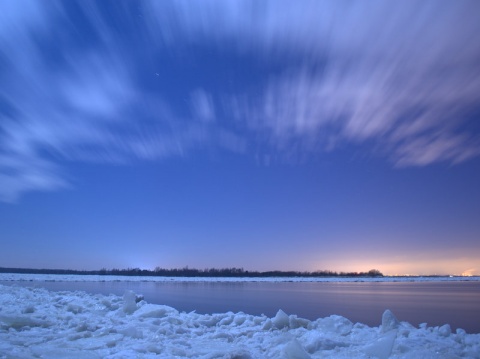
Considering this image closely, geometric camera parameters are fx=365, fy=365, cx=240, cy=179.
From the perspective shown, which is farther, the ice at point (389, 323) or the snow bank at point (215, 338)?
the ice at point (389, 323)

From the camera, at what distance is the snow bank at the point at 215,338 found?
19.8 feet

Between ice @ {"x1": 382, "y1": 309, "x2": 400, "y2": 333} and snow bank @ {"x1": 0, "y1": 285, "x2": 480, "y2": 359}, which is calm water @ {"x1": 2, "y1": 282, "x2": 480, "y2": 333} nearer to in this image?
ice @ {"x1": 382, "y1": 309, "x2": 400, "y2": 333}

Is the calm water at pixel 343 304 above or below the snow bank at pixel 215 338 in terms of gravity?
above

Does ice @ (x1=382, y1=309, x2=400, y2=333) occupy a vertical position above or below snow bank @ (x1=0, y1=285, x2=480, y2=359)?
above

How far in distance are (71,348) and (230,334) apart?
348 centimetres

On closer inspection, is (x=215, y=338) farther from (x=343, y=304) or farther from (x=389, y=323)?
(x=343, y=304)

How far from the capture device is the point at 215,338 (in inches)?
326

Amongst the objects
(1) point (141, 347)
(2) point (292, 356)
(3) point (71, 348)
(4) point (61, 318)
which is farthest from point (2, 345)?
(2) point (292, 356)

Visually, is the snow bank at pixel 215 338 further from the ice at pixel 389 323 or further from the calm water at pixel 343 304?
the calm water at pixel 343 304

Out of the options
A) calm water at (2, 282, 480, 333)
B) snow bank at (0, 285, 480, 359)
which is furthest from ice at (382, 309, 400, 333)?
calm water at (2, 282, 480, 333)

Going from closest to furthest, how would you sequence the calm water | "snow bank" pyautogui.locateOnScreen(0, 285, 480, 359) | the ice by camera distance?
1. "snow bank" pyautogui.locateOnScreen(0, 285, 480, 359)
2. the ice
3. the calm water

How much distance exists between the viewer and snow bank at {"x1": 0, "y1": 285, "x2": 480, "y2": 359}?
19.8 feet

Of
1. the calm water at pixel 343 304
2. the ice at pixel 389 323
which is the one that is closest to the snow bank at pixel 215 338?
the ice at pixel 389 323

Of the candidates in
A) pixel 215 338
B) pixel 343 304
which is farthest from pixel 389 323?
pixel 343 304
